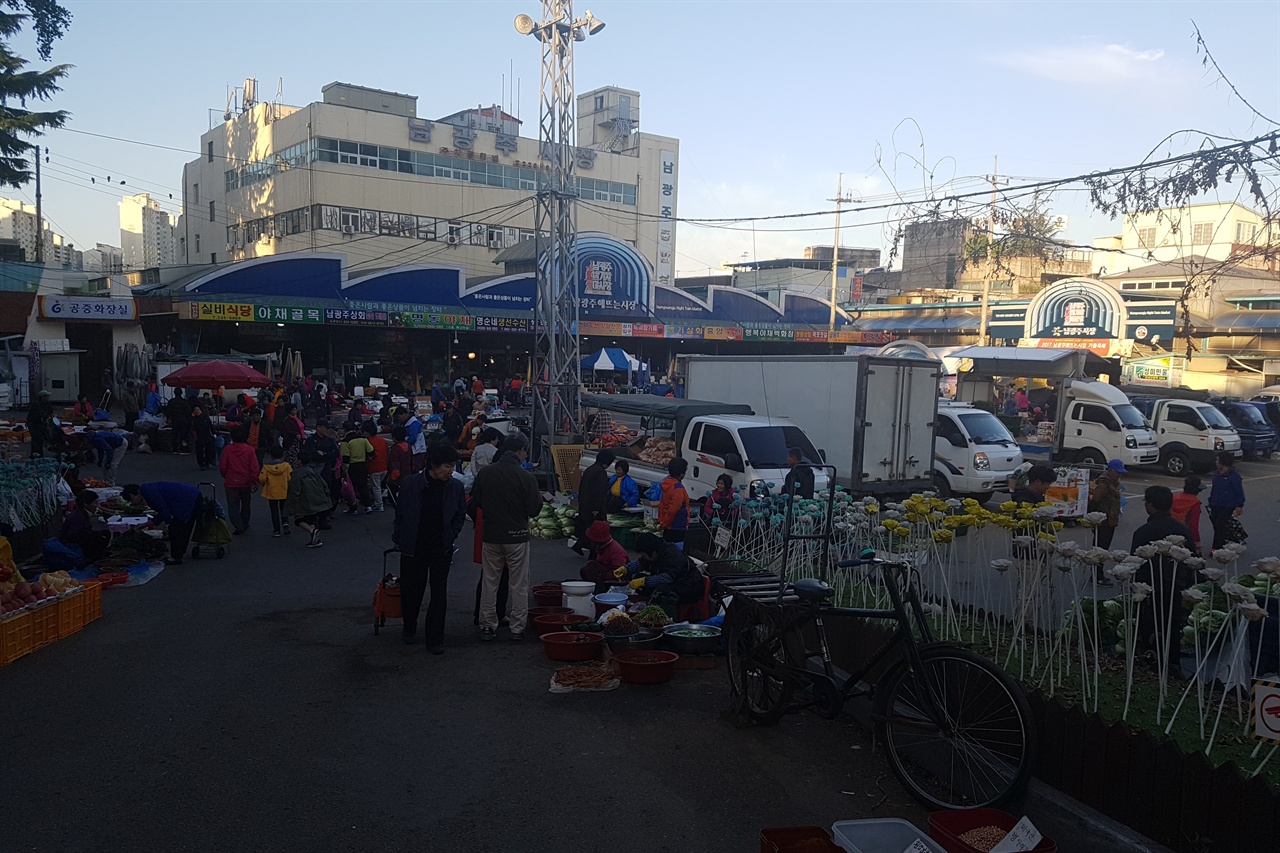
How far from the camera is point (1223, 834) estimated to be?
12.0 ft

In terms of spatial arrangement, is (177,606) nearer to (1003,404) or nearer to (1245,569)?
(1245,569)

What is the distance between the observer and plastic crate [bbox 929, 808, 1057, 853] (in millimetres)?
3908

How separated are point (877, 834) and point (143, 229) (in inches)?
4889

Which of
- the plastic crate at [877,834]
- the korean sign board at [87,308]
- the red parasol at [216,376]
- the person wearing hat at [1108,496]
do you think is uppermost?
the korean sign board at [87,308]

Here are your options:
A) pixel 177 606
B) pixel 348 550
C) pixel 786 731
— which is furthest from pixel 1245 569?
pixel 177 606

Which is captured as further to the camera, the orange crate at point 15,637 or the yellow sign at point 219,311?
the yellow sign at point 219,311

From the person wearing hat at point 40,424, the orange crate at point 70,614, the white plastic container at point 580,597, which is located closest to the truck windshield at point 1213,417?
the white plastic container at point 580,597

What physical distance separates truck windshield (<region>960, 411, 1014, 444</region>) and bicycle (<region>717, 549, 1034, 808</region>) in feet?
41.5

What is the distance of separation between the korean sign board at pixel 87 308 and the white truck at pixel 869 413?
23404 mm

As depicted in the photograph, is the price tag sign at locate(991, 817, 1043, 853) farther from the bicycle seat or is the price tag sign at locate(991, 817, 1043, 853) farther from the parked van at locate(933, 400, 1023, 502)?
the parked van at locate(933, 400, 1023, 502)

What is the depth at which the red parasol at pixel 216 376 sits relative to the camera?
18.0 m

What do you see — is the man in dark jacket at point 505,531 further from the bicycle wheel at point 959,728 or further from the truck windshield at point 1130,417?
the truck windshield at point 1130,417

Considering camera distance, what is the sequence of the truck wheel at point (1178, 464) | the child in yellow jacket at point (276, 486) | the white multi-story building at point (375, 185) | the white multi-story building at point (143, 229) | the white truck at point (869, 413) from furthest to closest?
the white multi-story building at point (143, 229)
the white multi-story building at point (375, 185)
the truck wheel at point (1178, 464)
the white truck at point (869, 413)
the child in yellow jacket at point (276, 486)

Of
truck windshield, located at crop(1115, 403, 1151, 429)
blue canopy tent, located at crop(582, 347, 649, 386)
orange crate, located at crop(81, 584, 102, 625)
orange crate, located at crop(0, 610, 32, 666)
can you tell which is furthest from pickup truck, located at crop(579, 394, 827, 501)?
blue canopy tent, located at crop(582, 347, 649, 386)
